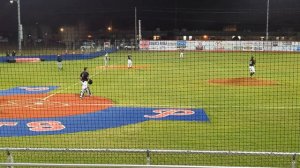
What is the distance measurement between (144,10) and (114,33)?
6.73 metres

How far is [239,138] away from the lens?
38.4ft

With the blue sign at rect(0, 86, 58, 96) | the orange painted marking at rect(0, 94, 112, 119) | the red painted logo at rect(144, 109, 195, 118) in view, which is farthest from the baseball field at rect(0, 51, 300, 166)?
the blue sign at rect(0, 86, 58, 96)

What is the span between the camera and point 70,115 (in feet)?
50.5

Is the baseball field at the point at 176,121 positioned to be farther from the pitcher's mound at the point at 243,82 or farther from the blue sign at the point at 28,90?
the blue sign at the point at 28,90

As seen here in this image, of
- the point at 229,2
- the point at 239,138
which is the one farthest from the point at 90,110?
the point at 229,2

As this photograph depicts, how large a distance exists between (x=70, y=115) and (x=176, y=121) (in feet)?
13.0

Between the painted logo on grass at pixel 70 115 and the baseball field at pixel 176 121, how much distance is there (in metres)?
0.08

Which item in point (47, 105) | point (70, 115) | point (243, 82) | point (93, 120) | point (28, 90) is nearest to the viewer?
point (93, 120)

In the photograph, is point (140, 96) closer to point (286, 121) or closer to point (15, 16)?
point (286, 121)

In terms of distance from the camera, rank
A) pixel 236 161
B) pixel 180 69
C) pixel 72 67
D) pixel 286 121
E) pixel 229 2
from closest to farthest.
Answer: pixel 236 161
pixel 286 121
pixel 180 69
pixel 72 67
pixel 229 2

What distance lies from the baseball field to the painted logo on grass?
8 centimetres

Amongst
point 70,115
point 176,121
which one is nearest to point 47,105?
point 70,115

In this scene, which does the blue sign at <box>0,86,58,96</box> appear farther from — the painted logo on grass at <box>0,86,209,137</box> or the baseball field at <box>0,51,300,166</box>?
the painted logo on grass at <box>0,86,209,137</box>

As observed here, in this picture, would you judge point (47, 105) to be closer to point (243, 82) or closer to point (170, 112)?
point (170, 112)
